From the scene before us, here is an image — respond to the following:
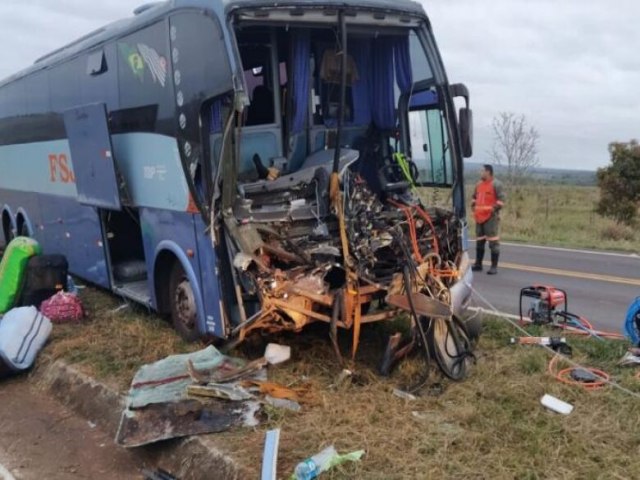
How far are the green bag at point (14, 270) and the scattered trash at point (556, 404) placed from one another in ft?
21.7

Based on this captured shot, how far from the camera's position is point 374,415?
5133 millimetres

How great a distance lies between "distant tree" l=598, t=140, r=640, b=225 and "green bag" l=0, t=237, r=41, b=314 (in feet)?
75.8

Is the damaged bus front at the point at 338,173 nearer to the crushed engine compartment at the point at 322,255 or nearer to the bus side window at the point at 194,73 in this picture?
the crushed engine compartment at the point at 322,255

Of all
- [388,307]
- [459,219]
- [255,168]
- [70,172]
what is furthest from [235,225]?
[70,172]

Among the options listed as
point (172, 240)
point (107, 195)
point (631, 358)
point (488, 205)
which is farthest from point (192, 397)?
point (488, 205)

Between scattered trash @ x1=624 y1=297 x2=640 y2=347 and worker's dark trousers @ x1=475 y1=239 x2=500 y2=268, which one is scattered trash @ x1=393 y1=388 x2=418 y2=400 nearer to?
scattered trash @ x1=624 y1=297 x2=640 y2=347

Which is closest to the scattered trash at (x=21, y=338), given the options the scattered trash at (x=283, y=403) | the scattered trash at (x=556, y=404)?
the scattered trash at (x=283, y=403)

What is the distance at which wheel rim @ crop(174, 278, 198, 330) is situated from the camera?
7059mm

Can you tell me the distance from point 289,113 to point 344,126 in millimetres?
828

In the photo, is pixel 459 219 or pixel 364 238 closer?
pixel 364 238

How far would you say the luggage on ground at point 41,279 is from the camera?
29.0 ft

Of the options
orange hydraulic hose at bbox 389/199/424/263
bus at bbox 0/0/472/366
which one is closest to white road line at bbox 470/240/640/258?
bus at bbox 0/0/472/366

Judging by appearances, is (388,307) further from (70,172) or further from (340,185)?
(70,172)

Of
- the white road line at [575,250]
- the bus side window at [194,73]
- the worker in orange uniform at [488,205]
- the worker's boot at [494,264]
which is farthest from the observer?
the white road line at [575,250]
